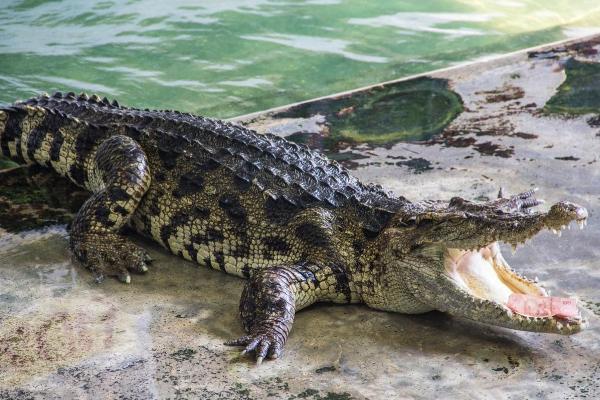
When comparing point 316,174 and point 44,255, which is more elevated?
point 316,174

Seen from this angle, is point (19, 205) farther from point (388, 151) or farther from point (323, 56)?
point (323, 56)

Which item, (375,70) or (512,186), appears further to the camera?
(375,70)

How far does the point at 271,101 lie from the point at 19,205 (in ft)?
12.0

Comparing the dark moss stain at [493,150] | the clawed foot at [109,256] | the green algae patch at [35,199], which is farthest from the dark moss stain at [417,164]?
the green algae patch at [35,199]

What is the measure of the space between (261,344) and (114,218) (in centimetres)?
151

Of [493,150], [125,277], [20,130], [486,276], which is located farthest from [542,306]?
[20,130]

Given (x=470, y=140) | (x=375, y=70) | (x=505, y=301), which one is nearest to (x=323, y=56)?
(x=375, y=70)

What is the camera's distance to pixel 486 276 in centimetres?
426

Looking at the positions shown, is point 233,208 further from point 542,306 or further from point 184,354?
point 542,306

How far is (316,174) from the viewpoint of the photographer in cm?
491

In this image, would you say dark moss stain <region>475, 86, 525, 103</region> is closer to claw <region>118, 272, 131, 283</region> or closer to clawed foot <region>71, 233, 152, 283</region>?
clawed foot <region>71, 233, 152, 283</region>

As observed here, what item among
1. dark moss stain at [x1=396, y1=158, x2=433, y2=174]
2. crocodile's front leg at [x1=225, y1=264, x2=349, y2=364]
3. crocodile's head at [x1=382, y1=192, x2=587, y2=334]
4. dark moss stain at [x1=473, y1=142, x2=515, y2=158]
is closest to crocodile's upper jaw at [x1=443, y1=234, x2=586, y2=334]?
crocodile's head at [x1=382, y1=192, x2=587, y2=334]

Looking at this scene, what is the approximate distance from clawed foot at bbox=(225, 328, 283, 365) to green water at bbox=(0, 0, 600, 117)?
187 inches

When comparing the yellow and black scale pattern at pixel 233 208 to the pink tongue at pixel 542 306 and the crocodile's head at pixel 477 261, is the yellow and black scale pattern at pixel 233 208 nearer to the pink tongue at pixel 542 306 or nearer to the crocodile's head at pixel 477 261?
the crocodile's head at pixel 477 261
